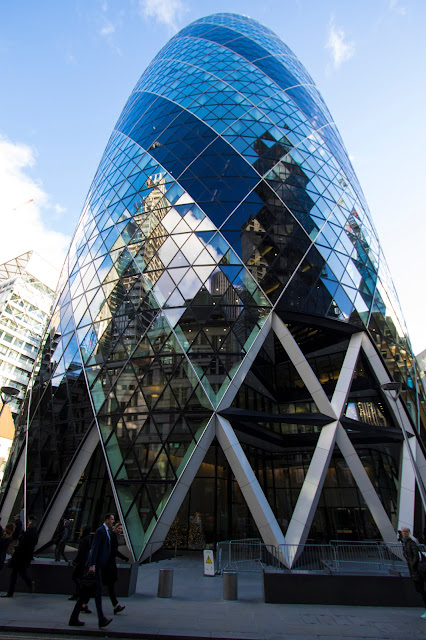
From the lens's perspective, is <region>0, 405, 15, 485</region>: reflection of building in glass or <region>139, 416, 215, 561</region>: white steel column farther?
<region>0, 405, 15, 485</region>: reflection of building in glass

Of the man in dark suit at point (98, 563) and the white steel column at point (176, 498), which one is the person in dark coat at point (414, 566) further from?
the white steel column at point (176, 498)

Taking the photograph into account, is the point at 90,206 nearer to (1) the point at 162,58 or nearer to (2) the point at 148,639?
(1) the point at 162,58

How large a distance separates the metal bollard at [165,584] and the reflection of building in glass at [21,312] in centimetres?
5316

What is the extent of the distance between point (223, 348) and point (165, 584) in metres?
9.52

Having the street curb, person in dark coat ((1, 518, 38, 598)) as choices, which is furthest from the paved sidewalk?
person in dark coat ((1, 518, 38, 598))

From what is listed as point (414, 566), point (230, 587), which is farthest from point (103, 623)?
point (414, 566)

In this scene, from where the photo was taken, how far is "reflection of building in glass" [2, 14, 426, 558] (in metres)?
15.0

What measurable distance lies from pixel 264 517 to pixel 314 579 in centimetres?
613

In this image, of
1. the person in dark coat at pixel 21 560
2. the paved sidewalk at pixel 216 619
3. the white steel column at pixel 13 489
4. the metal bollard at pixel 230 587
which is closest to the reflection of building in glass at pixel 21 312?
the white steel column at pixel 13 489

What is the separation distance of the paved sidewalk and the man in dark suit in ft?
0.48

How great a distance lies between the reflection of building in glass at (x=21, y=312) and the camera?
56250mm

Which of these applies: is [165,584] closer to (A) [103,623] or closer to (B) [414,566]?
(A) [103,623]

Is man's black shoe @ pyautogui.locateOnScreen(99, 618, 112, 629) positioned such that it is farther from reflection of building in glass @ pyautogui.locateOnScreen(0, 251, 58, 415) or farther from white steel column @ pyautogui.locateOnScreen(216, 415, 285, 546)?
reflection of building in glass @ pyautogui.locateOnScreen(0, 251, 58, 415)

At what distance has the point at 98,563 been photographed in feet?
19.4
